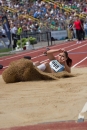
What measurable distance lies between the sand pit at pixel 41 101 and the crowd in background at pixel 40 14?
23273 millimetres

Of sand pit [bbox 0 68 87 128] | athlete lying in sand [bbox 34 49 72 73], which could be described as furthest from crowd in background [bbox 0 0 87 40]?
sand pit [bbox 0 68 87 128]

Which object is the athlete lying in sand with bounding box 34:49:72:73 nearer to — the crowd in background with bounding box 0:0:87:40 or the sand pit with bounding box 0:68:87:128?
the sand pit with bounding box 0:68:87:128

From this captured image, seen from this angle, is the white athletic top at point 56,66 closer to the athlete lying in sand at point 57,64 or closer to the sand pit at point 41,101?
the athlete lying in sand at point 57,64

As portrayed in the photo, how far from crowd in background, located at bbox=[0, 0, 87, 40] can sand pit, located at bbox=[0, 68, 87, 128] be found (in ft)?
76.4

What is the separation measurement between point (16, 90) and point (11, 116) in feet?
8.63

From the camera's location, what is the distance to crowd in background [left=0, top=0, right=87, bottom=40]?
3491 centimetres

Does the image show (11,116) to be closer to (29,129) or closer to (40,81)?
(29,129)

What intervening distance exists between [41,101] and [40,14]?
100 feet

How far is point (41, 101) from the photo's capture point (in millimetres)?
7328

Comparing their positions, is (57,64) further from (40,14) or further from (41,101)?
(40,14)

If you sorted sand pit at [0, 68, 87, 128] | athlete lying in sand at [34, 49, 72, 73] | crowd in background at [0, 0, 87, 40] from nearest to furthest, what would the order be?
sand pit at [0, 68, 87, 128] → athlete lying in sand at [34, 49, 72, 73] → crowd in background at [0, 0, 87, 40]

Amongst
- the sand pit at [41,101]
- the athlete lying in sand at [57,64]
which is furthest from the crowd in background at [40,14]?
the sand pit at [41,101]

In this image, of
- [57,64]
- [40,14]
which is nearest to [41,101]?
[57,64]

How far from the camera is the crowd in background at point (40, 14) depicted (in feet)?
115
